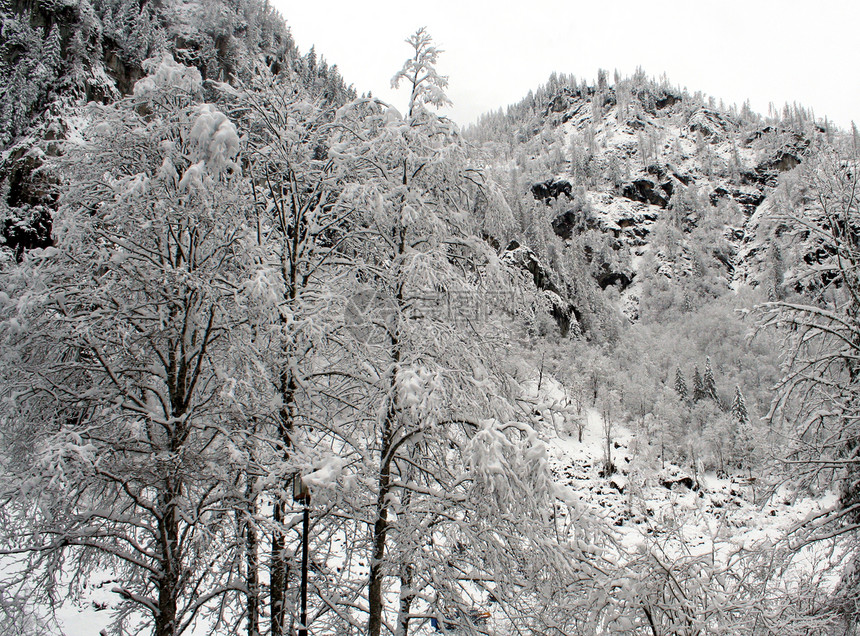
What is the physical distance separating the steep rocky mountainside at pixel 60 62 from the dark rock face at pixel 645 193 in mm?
157192

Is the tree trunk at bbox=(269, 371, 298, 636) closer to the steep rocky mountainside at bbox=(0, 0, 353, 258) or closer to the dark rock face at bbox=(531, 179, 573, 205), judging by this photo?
the steep rocky mountainside at bbox=(0, 0, 353, 258)

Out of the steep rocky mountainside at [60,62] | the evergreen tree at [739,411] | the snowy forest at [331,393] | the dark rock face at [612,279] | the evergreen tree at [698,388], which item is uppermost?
the dark rock face at [612,279]

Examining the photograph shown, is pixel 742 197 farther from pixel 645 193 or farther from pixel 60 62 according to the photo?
pixel 60 62

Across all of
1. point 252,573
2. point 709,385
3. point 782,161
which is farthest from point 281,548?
point 782,161

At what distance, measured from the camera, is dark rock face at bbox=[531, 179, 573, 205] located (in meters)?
174

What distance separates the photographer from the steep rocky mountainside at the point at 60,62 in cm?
2869

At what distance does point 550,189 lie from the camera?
176000 millimetres

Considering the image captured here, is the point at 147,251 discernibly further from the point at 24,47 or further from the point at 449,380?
the point at 24,47

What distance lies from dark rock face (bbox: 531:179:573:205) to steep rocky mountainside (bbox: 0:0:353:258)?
132 m

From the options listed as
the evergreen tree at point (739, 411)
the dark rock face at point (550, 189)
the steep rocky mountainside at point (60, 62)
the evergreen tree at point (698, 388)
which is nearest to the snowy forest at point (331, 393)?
the steep rocky mountainside at point (60, 62)

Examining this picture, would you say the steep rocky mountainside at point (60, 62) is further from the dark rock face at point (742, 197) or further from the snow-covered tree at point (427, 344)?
the dark rock face at point (742, 197)

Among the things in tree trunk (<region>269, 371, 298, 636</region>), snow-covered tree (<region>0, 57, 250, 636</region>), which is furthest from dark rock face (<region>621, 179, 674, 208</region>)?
snow-covered tree (<region>0, 57, 250, 636</region>)

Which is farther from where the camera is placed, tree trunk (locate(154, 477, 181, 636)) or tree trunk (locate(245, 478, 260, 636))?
tree trunk (locate(245, 478, 260, 636))

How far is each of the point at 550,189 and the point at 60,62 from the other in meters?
163
